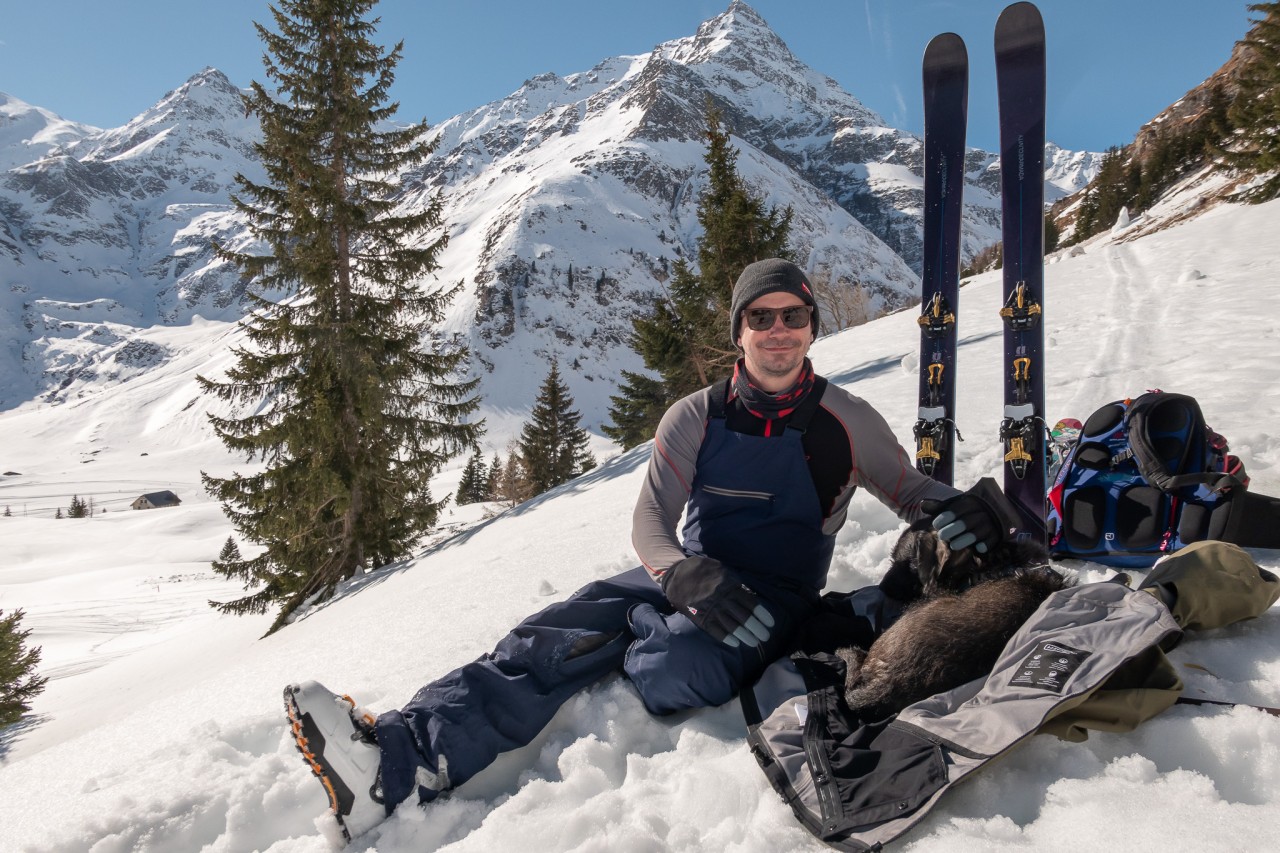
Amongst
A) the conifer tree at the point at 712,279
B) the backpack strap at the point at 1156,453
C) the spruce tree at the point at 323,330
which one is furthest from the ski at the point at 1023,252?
the spruce tree at the point at 323,330

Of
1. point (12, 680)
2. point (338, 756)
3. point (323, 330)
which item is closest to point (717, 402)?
point (338, 756)

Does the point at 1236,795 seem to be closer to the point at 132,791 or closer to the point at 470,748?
the point at 470,748

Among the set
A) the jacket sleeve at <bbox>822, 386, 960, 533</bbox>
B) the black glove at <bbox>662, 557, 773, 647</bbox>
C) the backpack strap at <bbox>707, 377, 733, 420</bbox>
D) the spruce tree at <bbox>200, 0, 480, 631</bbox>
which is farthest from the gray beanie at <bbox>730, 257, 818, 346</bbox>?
the spruce tree at <bbox>200, 0, 480, 631</bbox>

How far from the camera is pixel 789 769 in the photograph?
1.82 meters

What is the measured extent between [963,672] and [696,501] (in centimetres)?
128

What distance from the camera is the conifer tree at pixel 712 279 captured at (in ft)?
52.6

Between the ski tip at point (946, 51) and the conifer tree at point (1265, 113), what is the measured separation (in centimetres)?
1742

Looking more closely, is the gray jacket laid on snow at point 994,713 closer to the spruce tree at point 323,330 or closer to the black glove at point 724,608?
the black glove at point 724,608

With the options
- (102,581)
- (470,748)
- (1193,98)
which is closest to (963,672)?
(470,748)

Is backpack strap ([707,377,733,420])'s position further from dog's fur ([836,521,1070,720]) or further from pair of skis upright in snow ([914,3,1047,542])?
pair of skis upright in snow ([914,3,1047,542])

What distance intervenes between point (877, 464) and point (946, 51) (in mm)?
4635

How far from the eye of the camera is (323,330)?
10.7m

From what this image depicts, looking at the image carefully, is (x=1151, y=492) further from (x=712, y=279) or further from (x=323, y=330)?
(x=712, y=279)

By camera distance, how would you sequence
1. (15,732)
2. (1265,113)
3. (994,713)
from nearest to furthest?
(994,713) < (15,732) < (1265,113)
